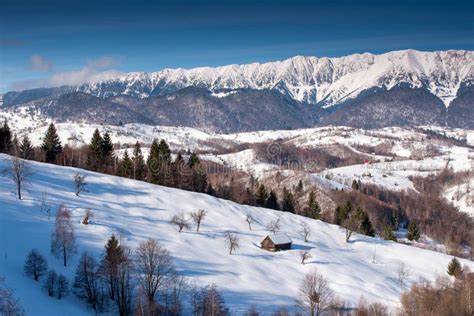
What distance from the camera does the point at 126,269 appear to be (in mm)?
47781

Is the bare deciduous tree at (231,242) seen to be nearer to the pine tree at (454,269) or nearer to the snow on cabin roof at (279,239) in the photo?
the snow on cabin roof at (279,239)

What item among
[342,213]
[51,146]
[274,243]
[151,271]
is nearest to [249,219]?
[274,243]

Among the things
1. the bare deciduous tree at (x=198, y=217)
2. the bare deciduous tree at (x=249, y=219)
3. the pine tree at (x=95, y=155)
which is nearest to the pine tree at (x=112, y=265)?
the bare deciduous tree at (x=198, y=217)

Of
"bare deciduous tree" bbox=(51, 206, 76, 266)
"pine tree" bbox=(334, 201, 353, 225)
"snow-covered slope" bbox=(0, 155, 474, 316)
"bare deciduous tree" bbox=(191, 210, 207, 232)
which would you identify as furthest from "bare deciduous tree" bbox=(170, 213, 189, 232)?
"pine tree" bbox=(334, 201, 353, 225)

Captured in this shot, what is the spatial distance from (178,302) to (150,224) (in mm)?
27598

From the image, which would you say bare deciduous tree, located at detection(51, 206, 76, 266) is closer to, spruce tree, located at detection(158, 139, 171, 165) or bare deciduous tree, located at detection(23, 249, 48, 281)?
bare deciduous tree, located at detection(23, 249, 48, 281)

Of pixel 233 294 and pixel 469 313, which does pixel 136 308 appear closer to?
pixel 233 294

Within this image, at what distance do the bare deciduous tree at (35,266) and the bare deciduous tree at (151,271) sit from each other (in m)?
11.1

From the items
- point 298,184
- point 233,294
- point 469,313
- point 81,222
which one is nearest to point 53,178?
point 81,222

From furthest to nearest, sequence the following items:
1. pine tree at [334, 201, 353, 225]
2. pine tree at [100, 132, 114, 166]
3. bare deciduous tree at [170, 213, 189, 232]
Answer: pine tree at [334, 201, 353, 225] → pine tree at [100, 132, 114, 166] → bare deciduous tree at [170, 213, 189, 232]

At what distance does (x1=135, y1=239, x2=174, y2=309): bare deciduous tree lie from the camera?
46.7m

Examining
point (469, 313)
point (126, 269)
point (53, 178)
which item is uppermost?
point (53, 178)

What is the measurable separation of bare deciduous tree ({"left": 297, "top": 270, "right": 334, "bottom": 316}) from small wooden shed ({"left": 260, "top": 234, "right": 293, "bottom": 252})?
44.3 feet

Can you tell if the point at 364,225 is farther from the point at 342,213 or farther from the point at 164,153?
the point at 164,153
